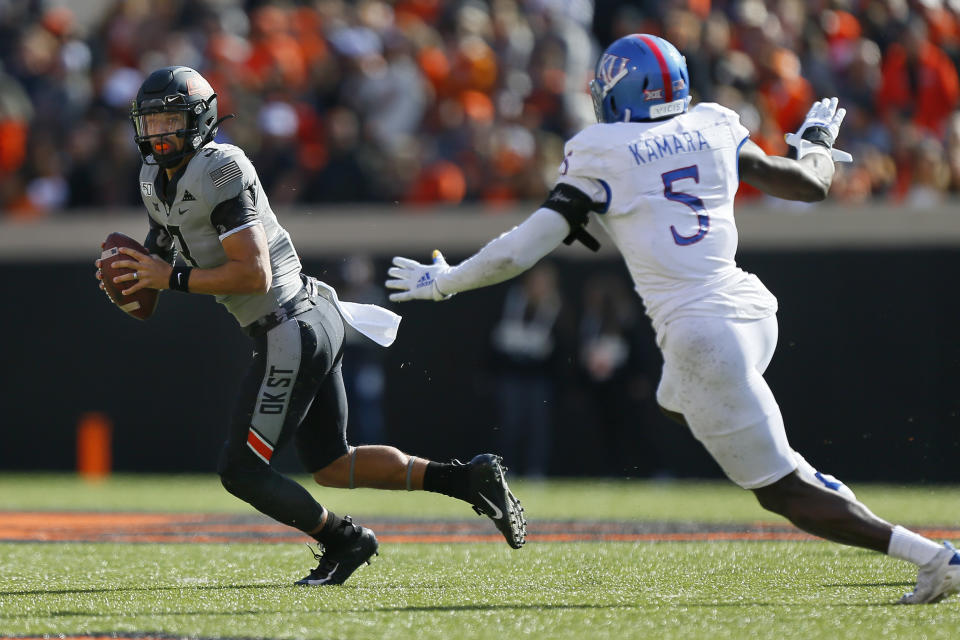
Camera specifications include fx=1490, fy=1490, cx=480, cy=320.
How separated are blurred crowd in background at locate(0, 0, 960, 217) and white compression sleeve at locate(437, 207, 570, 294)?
618 cm

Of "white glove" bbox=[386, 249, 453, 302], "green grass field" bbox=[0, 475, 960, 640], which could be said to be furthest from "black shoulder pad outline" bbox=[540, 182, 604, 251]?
"green grass field" bbox=[0, 475, 960, 640]

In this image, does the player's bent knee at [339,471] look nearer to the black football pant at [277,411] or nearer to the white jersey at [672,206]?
Answer: the black football pant at [277,411]

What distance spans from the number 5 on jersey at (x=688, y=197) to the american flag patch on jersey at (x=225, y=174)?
1.46 m

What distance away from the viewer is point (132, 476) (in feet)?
40.1

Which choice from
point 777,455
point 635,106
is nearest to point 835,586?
point 777,455

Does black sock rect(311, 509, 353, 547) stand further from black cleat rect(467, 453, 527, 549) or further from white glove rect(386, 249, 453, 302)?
white glove rect(386, 249, 453, 302)

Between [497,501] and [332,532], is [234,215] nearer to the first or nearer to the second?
[332,532]

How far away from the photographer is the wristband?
4.99 meters

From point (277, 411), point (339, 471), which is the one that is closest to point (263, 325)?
point (277, 411)

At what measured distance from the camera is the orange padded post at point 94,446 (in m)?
11.9

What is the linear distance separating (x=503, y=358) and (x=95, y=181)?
12.7 ft

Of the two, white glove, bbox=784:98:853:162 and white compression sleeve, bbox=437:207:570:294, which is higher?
white glove, bbox=784:98:853:162

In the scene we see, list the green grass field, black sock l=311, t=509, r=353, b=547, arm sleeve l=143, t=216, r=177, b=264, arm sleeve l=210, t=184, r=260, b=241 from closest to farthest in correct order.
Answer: the green grass field < arm sleeve l=210, t=184, r=260, b=241 < black sock l=311, t=509, r=353, b=547 < arm sleeve l=143, t=216, r=177, b=264

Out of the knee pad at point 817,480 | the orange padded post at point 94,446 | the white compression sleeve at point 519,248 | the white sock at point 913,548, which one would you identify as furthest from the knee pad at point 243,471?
the orange padded post at point 94,446
